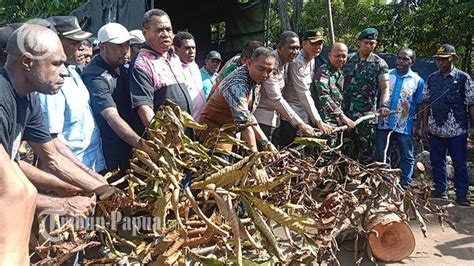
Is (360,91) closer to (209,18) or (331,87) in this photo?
(331,87)

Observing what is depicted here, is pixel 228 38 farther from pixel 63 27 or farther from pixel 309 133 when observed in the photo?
pixel 63 27

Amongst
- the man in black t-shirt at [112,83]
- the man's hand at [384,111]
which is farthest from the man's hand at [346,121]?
the man in black t-shirt at [112,83]

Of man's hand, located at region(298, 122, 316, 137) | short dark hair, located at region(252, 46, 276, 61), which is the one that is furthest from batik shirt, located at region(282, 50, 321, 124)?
short dark hair, located at region(252, 46, 276, 61)

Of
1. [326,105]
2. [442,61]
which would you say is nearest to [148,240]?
[326,105]

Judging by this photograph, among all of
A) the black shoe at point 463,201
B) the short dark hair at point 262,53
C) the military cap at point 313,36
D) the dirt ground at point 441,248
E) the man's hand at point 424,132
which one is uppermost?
the military cap at point 313,36

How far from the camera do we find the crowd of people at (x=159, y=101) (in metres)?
2.27

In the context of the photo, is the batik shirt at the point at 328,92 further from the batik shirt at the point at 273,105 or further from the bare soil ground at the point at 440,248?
the bare soil ground at the point at 440,248

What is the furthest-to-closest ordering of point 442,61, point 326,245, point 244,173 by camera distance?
point 442,61 < point 326,245 < point 244,173

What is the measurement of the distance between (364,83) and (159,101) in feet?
8.82

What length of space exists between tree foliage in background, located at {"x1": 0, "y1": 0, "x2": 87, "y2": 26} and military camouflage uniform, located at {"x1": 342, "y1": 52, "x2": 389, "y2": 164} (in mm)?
9781

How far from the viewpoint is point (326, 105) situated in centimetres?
504

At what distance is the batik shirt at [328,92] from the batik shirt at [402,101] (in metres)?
0.78

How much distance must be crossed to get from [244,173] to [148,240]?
2.55ft

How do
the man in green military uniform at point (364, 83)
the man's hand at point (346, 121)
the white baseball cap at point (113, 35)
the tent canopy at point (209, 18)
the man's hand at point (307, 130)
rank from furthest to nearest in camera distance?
the tent canopy at point (209, 18), the man in green military uniform at point (364, 83), the man's hand at point (346, 121), the man's hand at point (307, 130), the white baseball cap at point (113, 35)
